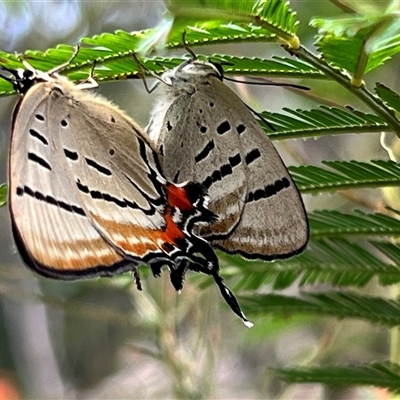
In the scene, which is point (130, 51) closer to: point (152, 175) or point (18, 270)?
point (152, 175)

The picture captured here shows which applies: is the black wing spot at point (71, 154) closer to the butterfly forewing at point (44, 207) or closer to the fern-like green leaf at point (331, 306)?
the butterfly forewing at point (44, 207)

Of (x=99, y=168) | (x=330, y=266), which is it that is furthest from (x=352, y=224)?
(x=99, y=168)

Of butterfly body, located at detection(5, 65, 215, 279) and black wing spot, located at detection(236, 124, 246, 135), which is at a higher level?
black wing spot, located at detection(236, 124, 246, 135)

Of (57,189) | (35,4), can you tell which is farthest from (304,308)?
(35,4)

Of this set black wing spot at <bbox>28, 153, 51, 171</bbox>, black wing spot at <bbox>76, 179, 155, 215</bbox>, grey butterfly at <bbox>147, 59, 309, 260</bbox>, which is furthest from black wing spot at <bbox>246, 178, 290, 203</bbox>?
black wing spot at <bbox>28, 153, 51, 171</bbox>

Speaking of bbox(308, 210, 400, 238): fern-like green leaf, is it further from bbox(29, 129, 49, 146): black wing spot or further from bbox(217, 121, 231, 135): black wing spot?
bbox(29, 129, 49, 146): black wing spot

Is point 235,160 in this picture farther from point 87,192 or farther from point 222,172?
point 87,192

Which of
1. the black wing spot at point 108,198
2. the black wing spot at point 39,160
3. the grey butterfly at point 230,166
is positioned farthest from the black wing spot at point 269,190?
the black wing spot at point 39,160
